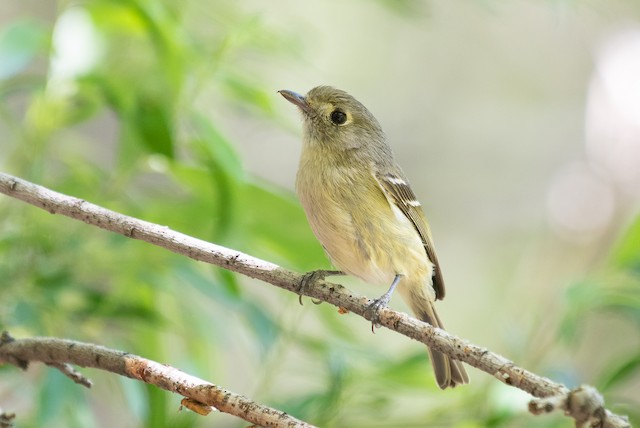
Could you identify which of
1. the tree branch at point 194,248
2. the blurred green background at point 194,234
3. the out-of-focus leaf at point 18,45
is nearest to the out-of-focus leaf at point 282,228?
the blurred green background at point 194,234

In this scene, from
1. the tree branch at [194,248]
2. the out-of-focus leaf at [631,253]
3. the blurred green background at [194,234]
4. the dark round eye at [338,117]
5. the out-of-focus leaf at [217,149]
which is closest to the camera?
the tree branch at [194,248]

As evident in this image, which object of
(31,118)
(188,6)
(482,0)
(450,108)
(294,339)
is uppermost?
(450,108)

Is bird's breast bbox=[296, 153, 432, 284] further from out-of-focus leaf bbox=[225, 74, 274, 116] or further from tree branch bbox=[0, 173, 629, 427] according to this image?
tree branch bbox=[0, 173, 629, 427]

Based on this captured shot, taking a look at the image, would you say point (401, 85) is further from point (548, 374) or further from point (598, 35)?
point (548, 374)

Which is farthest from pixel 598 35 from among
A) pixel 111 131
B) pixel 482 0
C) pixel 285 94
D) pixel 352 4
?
pixel 285 94

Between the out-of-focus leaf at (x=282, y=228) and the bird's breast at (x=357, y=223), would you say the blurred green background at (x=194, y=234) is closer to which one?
the out-of-focus leaf at (x=282, y=228)

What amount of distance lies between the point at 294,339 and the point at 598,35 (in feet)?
14.2

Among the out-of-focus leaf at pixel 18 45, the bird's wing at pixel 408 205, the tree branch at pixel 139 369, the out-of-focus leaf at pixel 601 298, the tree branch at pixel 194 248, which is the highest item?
the out-of-focus leaf at pixel 18 45

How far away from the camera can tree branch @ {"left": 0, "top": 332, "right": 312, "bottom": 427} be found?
49.3 inches

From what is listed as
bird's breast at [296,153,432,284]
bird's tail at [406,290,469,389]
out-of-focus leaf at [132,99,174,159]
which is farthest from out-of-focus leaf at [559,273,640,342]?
out-of-focus leaf at [132,99,174,159]

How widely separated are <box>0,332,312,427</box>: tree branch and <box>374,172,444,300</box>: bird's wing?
124cm

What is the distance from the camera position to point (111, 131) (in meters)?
4.57

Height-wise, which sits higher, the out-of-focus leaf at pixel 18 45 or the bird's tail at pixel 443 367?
the out-of-focus leaf at pixel 18 45

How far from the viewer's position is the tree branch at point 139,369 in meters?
1.25
